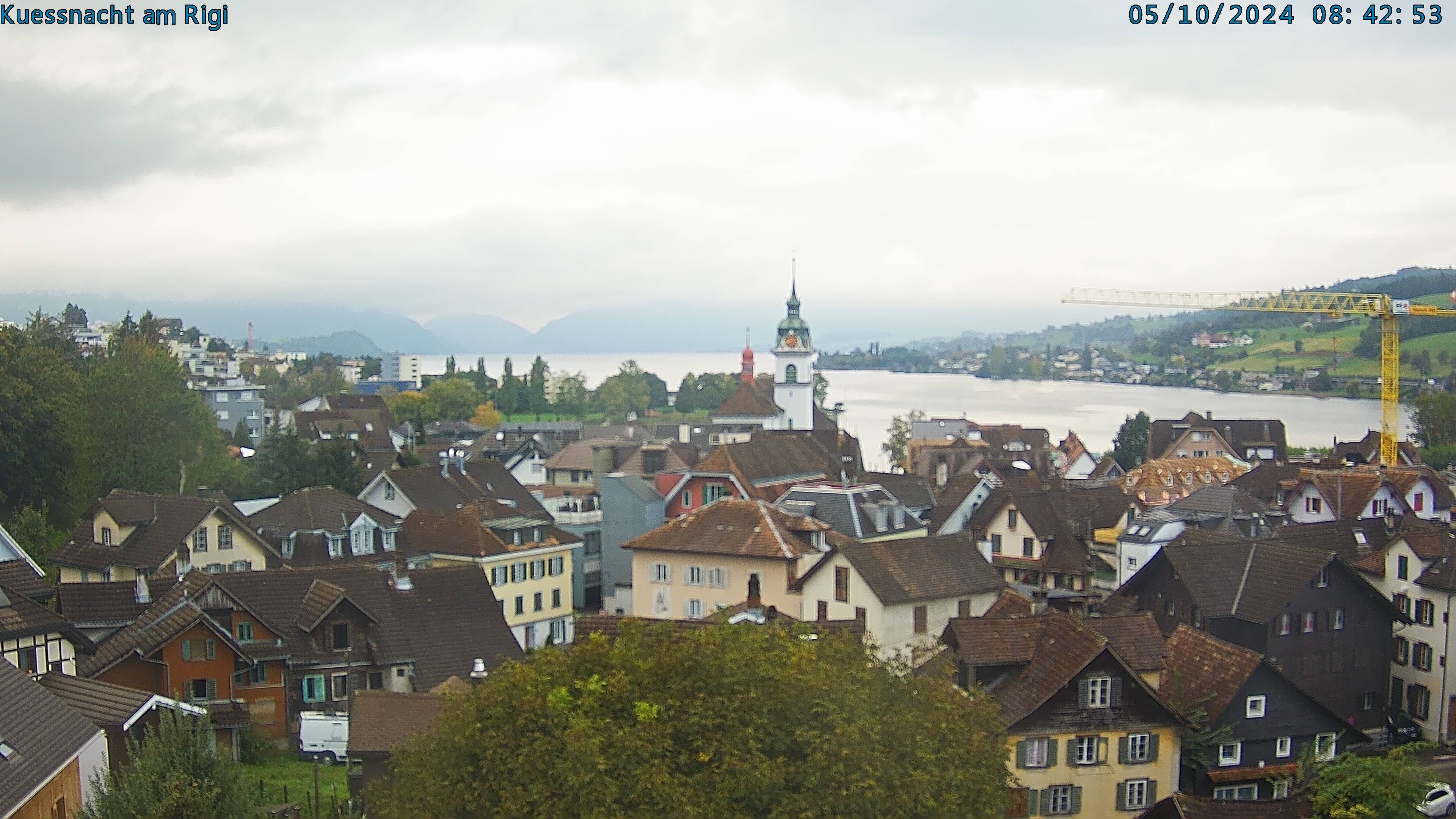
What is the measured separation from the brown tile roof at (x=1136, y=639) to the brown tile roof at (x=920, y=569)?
215 inches

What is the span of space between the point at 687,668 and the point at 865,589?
14.0 m

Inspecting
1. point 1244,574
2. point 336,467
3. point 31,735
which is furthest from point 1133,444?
point 31,735

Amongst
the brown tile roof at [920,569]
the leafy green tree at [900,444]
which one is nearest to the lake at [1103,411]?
the leafy green tree at [900,444]

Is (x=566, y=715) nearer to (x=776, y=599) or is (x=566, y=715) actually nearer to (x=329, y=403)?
(x=776, y=599)

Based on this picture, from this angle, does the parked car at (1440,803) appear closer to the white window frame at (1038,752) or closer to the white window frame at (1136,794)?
the white window frame at (1136,794)

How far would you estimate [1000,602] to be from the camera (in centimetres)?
2767

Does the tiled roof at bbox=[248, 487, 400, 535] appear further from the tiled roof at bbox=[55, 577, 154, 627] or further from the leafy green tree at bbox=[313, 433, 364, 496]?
the leafy green tree at bbox=[313, 433, 364, 496]

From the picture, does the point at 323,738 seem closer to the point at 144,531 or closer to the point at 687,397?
the point at 144,531

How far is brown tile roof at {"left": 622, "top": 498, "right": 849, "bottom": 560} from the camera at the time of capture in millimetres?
31297

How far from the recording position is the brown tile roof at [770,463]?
4606 cm

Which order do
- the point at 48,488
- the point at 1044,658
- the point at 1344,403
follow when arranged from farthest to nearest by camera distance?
the point at 1344,403
the point at 48,488
the point at 1044,658

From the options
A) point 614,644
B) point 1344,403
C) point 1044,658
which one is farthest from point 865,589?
point 1344,403

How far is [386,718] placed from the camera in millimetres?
19688

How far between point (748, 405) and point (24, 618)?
57876 millimetres
